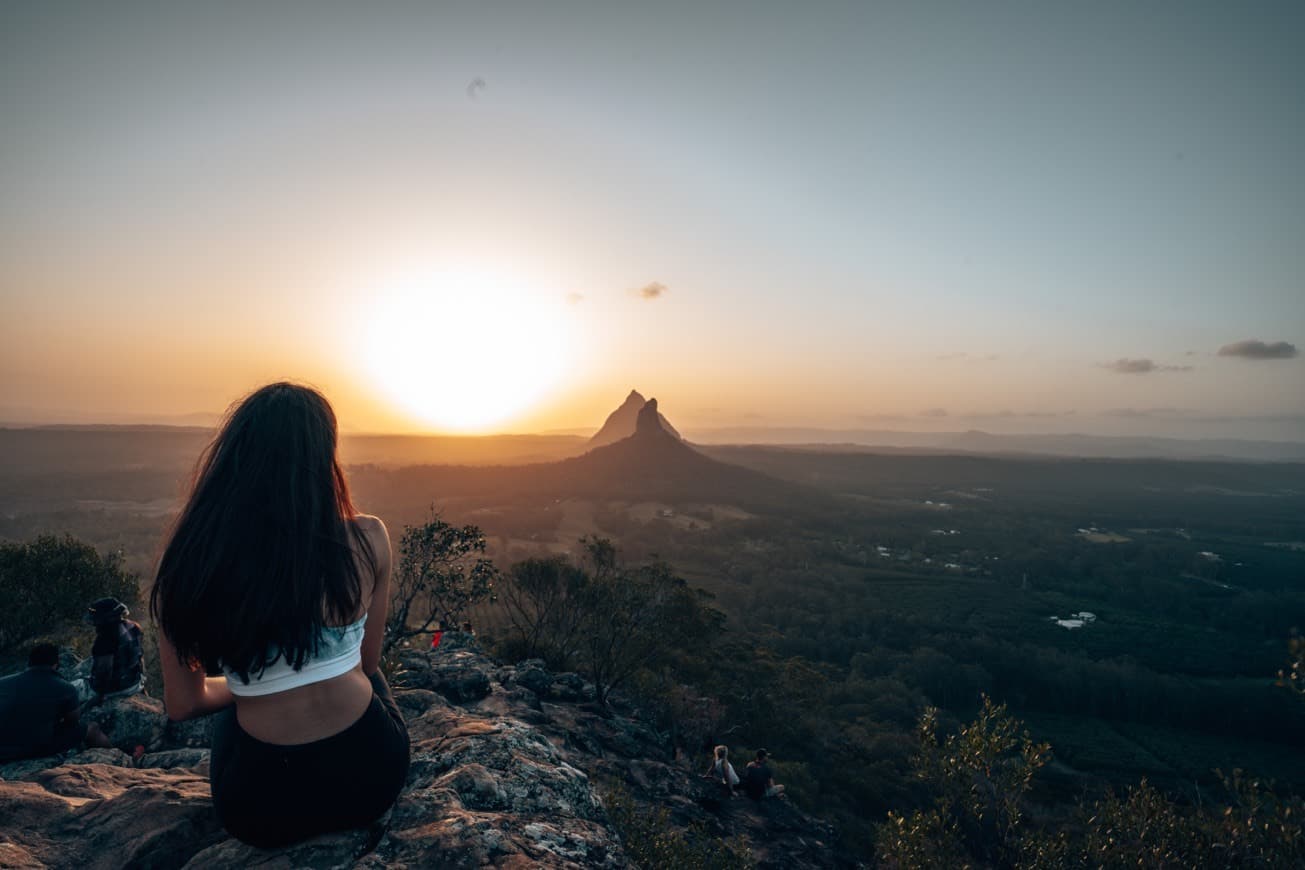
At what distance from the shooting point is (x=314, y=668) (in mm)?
3541

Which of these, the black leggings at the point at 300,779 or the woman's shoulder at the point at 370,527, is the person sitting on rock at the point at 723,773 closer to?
the black leggings at the point at 300,779

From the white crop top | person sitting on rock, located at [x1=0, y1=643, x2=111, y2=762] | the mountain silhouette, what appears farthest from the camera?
the mountain silhouette

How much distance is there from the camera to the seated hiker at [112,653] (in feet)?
33.0

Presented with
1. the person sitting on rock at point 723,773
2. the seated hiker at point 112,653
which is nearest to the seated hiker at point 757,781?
the person sitting on rock at point 723,773

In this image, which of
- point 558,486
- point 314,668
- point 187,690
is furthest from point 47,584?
point 558,486

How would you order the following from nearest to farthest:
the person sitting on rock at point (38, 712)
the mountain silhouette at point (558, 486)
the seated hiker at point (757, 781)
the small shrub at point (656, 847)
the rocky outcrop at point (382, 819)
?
1. the rocky outcrop at point (382, 819)
2. the person sitting on rock at point (38, 712)
3. the small shrub at point (656, 847)
4. the seated hiker at point (757, 781)
5. the mountain silhouette at point (558, 486)

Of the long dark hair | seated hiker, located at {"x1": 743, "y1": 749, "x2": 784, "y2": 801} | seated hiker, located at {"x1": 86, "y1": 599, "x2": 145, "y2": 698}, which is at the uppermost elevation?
the long dark hair

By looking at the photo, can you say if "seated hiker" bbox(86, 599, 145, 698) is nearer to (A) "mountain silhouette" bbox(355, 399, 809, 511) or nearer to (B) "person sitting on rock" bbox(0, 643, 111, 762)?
(B) "person sitting on rock" bbox(0, 643, 111, 762)

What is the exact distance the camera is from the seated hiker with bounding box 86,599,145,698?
33.0ft

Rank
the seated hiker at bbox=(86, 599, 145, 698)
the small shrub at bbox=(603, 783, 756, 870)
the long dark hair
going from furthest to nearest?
the seated hiker at bbox=(86, 599, 145, 698) → the small shrub at bbox=(603, 783, 756, 870) → the long dark hair

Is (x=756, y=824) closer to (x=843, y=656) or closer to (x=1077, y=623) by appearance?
(x=843, y=656)

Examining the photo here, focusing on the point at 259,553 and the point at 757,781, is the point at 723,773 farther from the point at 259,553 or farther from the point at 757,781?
Result: the point at 259,553

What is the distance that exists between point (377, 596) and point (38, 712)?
7825 mm

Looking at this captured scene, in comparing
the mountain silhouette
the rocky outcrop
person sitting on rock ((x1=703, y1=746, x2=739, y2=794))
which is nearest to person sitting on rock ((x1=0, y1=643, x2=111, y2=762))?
the rocky outcrop
